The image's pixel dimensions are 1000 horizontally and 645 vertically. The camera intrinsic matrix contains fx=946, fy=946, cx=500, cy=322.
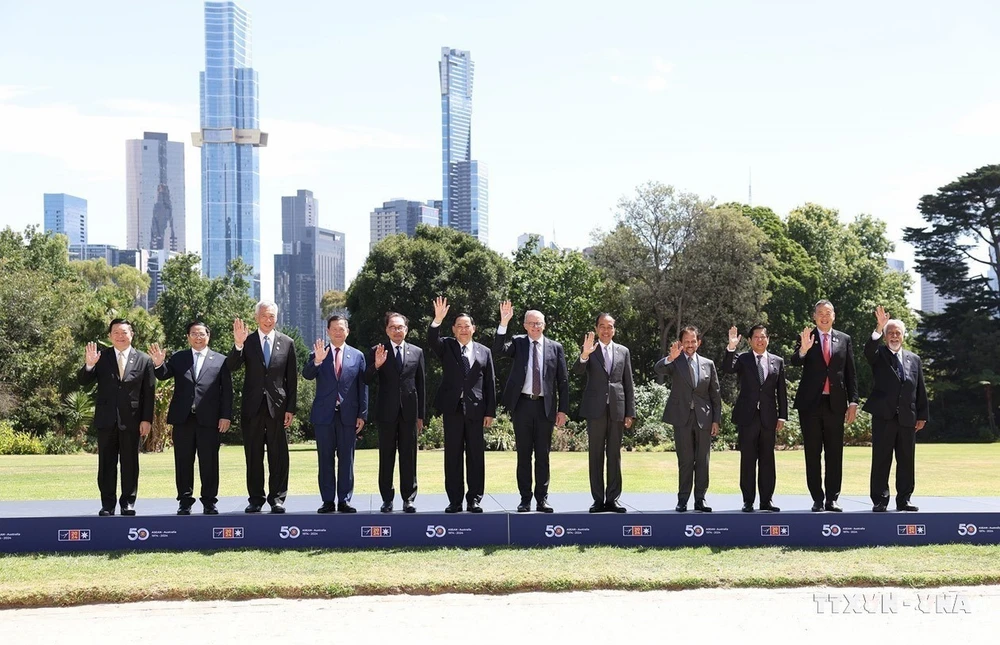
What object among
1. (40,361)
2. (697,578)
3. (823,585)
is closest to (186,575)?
(697,578)

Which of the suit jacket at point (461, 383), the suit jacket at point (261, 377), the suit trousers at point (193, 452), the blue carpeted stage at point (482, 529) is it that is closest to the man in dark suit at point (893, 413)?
the blue carpeted stage at point (482, 529)

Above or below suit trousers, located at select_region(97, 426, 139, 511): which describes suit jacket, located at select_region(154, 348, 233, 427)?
above

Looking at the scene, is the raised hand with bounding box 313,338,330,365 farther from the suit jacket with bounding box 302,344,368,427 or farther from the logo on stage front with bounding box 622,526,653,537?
the logo on stage front with bounding box 622,526,653,537

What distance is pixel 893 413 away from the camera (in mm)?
9336

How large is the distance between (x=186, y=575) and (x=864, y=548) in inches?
238

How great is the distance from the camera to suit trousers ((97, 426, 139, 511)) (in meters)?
8.93

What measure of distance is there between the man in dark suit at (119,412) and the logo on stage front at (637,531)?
4.56 meters

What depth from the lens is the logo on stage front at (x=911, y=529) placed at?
353 inches

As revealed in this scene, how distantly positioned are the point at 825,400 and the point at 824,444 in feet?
1.45

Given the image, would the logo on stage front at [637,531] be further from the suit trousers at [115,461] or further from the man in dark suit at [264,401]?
the suit trousers at [115,461]

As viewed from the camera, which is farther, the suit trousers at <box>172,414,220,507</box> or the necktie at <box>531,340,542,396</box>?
the necktie at <box>531,340,542,396</box>

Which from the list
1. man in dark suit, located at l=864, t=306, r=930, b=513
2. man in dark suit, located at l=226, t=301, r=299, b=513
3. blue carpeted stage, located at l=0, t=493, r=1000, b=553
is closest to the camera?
blue carpeted stage, located at l=0, t=493, r=1000, b=553

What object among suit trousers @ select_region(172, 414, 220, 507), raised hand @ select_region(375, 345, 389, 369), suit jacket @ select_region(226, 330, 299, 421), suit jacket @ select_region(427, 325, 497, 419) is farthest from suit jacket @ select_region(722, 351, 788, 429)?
suit trousers @ select_region(172, 414, 220, 507)

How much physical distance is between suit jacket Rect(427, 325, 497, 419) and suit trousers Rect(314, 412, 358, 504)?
91 centimetres
